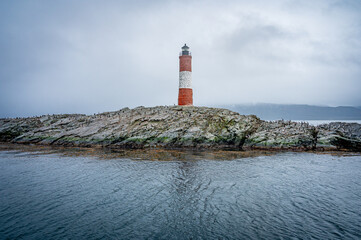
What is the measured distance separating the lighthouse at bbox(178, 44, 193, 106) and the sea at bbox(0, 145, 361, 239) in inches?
1049

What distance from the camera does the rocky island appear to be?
35.1m

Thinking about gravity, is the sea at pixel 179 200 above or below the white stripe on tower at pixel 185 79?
below

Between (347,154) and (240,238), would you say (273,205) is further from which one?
(347,154)

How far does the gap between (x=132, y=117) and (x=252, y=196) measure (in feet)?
106

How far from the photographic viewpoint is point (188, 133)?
3838 centimetres

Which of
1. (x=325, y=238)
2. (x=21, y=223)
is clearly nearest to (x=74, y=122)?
(x=21, y=223)

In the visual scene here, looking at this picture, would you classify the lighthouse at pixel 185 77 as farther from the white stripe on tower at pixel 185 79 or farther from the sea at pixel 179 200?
the sea at pixel 179 200

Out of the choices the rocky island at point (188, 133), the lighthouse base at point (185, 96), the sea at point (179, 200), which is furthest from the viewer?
the lighthouse base at point (185, 96)

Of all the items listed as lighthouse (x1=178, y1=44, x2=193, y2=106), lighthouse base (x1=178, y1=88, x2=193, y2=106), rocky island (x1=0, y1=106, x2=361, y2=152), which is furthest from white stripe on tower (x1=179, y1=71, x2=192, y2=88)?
rocky island (x1=0, y1=106, x2=361, y2=152)

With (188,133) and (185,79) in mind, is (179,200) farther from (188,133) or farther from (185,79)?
(185,79)

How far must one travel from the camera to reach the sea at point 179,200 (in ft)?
35.3

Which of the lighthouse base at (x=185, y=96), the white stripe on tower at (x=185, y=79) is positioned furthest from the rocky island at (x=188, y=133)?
the white stripe on tower at (x=185, y=79)

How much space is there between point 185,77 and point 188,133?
15.6 meters

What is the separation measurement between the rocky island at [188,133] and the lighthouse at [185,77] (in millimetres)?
4747
